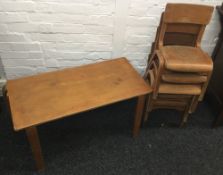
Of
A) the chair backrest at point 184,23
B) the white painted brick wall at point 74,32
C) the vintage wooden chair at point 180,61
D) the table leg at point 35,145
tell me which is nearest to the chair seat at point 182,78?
the vintage wooden chair at point 180,61

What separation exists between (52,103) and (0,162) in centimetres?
58

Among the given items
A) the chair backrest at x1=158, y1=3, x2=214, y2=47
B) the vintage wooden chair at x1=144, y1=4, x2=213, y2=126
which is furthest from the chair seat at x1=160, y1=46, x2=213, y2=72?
the chair backrest at x1=158, y1=3, x2=214, y2=47

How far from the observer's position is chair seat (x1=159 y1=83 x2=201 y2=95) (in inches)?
59.6

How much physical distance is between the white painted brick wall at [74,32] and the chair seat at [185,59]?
30 centimetres

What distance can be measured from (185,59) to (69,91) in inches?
30.3

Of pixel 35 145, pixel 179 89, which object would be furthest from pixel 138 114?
pixel 35 145

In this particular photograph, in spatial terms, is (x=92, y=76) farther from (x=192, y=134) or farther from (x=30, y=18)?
(x=192, y=134)

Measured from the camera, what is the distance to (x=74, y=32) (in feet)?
5.55

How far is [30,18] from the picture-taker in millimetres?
1562

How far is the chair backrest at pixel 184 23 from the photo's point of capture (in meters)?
1.54

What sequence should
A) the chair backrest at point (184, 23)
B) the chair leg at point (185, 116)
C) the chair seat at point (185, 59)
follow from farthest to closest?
the chair leg at point (185, 116), the chair backrest at point (184, 23), the chair seat at point (185, 59)

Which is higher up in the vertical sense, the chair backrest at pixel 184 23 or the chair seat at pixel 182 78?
the chair backrest at pixel 184 23

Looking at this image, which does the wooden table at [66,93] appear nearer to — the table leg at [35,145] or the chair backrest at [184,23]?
the table leg at [35,145]

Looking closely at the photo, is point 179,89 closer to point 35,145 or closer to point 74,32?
point 74,32
